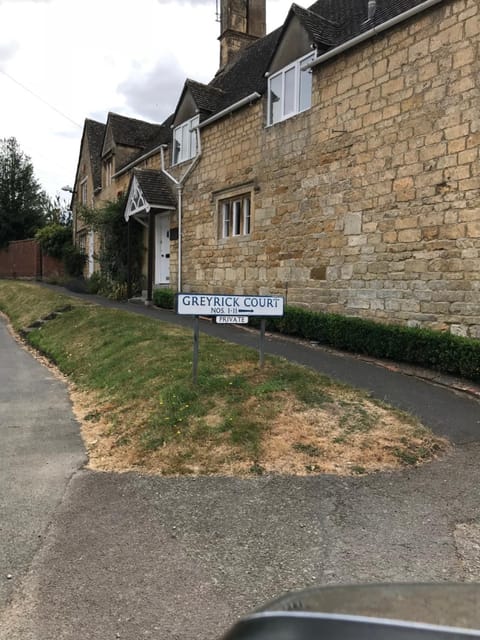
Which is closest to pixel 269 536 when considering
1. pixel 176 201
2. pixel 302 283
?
pixel 302 283

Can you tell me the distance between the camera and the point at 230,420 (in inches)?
223

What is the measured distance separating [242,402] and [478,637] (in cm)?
501

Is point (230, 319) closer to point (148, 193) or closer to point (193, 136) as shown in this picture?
point (193, 136)

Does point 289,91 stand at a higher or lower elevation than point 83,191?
lower

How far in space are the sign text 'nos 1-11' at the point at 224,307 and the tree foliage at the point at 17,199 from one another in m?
39.6

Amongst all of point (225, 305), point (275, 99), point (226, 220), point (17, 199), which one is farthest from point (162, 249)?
point (17, 199)

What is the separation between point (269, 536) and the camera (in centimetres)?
363

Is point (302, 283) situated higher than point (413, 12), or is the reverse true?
point (413, 12)

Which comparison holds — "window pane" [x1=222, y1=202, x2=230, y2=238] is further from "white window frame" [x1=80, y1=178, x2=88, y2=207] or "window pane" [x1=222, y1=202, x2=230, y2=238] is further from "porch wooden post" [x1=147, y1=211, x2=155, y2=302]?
"white window frame" [x1=80, y1=178, x2=88, y2=207]

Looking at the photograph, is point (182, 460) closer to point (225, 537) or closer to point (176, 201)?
point (225, 537)

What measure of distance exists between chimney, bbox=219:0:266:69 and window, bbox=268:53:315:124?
382 inches

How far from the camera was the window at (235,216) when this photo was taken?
47.9 feet

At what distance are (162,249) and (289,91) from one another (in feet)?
27.5

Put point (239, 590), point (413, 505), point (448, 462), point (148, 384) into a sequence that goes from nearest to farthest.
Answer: point (239, 590)
point (413, 505)
point (448, 462)
point (148, 384)
